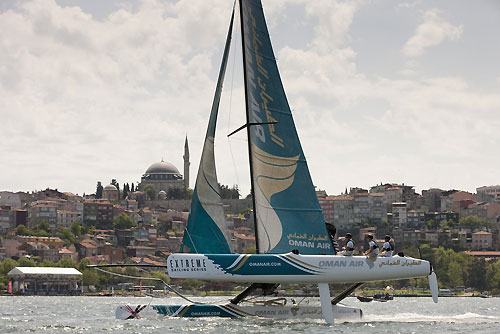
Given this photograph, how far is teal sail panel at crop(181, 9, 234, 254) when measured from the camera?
26031mm

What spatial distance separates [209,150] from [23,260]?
78.6 metres

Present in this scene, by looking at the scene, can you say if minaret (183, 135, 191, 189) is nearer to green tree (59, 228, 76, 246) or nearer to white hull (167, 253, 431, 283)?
green tree (59, 228, 76, 246)

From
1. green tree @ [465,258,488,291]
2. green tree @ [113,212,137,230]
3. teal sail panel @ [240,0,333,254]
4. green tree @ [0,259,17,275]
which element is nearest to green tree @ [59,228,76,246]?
green tree @ [113,212,137,230]

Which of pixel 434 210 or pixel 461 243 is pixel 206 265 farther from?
pixel 434 210

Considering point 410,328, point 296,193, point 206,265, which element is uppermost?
point 296,193

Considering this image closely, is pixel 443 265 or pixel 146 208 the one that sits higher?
pixel 146 208

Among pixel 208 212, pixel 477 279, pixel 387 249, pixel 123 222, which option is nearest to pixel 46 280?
pixel 477 279

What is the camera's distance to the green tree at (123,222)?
144625mm

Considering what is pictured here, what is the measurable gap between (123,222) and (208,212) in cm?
12005

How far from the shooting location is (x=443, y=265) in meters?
104

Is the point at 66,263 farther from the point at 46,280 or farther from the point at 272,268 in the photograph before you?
the point at 272,268

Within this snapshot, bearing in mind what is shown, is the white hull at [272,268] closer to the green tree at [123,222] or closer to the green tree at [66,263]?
the green tree at [66,263]

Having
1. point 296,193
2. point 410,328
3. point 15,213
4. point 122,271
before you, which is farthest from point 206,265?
point 15,213

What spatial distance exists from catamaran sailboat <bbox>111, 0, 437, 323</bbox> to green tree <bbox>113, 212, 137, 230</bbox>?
119135 millimetres
